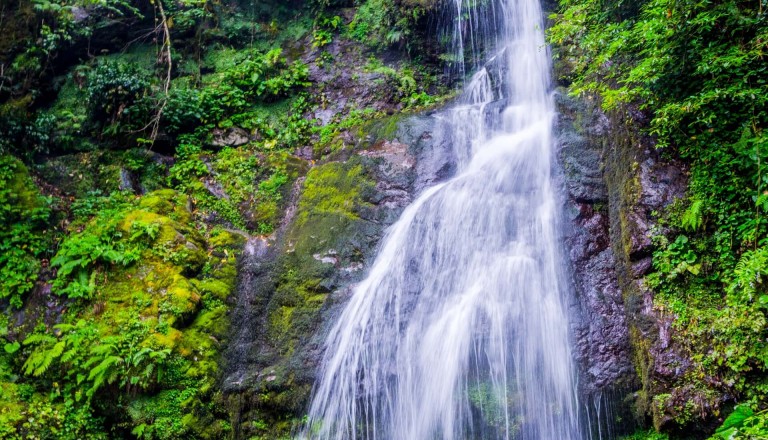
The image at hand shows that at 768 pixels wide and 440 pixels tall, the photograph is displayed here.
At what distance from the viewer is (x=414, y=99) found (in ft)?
34.9

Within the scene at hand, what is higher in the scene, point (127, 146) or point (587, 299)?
point (127, 146)

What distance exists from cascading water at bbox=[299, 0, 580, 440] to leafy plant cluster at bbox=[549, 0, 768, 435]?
1.38 metres

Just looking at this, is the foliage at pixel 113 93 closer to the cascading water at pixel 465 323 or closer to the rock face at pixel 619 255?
the cascading water at pixel 465 323

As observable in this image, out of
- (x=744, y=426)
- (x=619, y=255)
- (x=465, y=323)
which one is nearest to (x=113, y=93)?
(x=465, y=323)

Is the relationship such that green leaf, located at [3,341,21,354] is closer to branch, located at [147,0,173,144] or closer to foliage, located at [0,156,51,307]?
foliage, located at [0,156,51,307]

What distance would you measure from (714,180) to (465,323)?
134 inches

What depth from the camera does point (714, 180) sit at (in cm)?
562

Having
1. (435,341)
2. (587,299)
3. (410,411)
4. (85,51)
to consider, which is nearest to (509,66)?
(587,299)

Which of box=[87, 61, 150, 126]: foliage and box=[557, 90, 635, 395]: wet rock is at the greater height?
box=[87, 61, 150, 126]: foliage

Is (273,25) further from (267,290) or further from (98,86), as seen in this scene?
(267,290)

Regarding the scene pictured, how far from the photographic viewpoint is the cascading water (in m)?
5.59

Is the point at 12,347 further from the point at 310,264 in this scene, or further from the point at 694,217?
the point at 694,217

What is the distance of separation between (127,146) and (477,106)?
715 cm

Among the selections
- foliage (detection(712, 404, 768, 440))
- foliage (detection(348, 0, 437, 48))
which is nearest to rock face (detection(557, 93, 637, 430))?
foliage (detection(712, 404, 768, 440))
